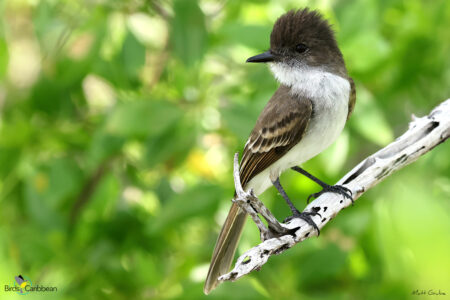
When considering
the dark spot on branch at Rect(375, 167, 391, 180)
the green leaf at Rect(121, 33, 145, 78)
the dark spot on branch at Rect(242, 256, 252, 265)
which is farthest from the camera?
the green leaf at Rect(121, 33, 145, 78)

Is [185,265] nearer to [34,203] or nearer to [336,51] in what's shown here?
[34,203]

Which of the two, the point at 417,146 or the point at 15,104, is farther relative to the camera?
the point at 15,104

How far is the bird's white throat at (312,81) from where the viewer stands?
2.33 m

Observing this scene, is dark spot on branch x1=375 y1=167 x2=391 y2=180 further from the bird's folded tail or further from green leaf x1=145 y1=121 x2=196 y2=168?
green leaf x1=145 y1=121 x2=196 y2=168

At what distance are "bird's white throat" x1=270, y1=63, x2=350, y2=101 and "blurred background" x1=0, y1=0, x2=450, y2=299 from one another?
0.47 ft

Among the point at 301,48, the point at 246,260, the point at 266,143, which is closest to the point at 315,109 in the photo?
the point at 266,143

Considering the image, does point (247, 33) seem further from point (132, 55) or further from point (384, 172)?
point (384, 172)

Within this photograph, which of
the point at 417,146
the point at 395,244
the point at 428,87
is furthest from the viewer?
the point at 428,87

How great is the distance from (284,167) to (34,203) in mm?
1277

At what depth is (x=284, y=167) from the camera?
2436mm

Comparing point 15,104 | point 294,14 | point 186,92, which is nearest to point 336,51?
point 294,14

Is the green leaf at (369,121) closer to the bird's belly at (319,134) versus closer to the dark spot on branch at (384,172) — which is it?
the bird's belly at (319,134)

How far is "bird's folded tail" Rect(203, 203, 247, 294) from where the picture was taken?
2.15 m

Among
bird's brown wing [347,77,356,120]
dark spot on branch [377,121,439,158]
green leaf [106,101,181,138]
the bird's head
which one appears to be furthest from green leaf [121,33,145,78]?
dark spot on branch [377,121,439,158]
